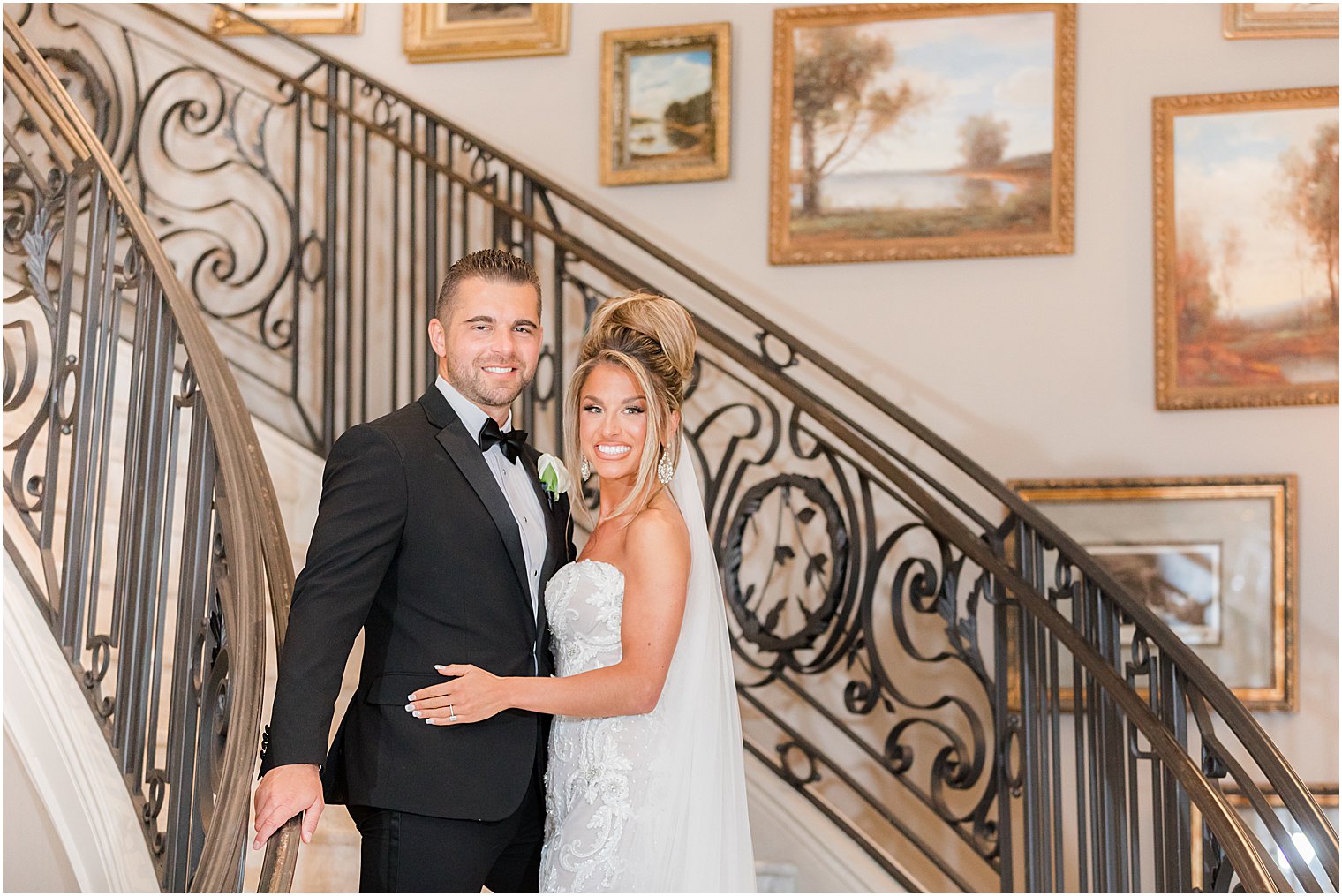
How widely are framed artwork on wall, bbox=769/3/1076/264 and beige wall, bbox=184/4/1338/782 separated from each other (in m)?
0.09

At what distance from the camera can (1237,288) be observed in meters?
5.09

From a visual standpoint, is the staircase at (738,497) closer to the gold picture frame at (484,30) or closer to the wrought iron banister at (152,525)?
the wrought iron banister at (152,525)

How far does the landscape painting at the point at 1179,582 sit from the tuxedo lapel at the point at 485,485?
3130 millimetres

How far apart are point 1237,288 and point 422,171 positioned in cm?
359

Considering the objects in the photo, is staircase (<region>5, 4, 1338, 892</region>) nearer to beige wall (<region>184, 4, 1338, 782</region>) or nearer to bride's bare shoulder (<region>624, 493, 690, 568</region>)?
beige wall (<region>184, 4, 1338, 782</region>)

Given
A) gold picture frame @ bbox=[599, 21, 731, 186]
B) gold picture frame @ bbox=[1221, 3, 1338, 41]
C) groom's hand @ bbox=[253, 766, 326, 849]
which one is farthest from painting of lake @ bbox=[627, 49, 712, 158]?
groom's hand @ bbox=[253, 766, 326, 849]

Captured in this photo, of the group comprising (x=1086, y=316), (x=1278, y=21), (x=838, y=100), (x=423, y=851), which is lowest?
(x=423, y=851)

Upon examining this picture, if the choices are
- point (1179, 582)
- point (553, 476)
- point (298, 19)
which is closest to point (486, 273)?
point (553, 476)

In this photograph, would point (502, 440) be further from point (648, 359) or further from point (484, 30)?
point (484, 30)

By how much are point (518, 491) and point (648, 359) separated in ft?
1.31

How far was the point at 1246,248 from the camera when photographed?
16.7 feet

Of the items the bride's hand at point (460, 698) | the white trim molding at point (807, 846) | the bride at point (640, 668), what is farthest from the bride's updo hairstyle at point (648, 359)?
the white trim molding at point (807, 846)

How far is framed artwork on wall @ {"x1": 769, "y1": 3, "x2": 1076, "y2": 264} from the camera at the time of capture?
5.28 metres

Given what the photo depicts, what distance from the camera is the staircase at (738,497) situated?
9.63ft
